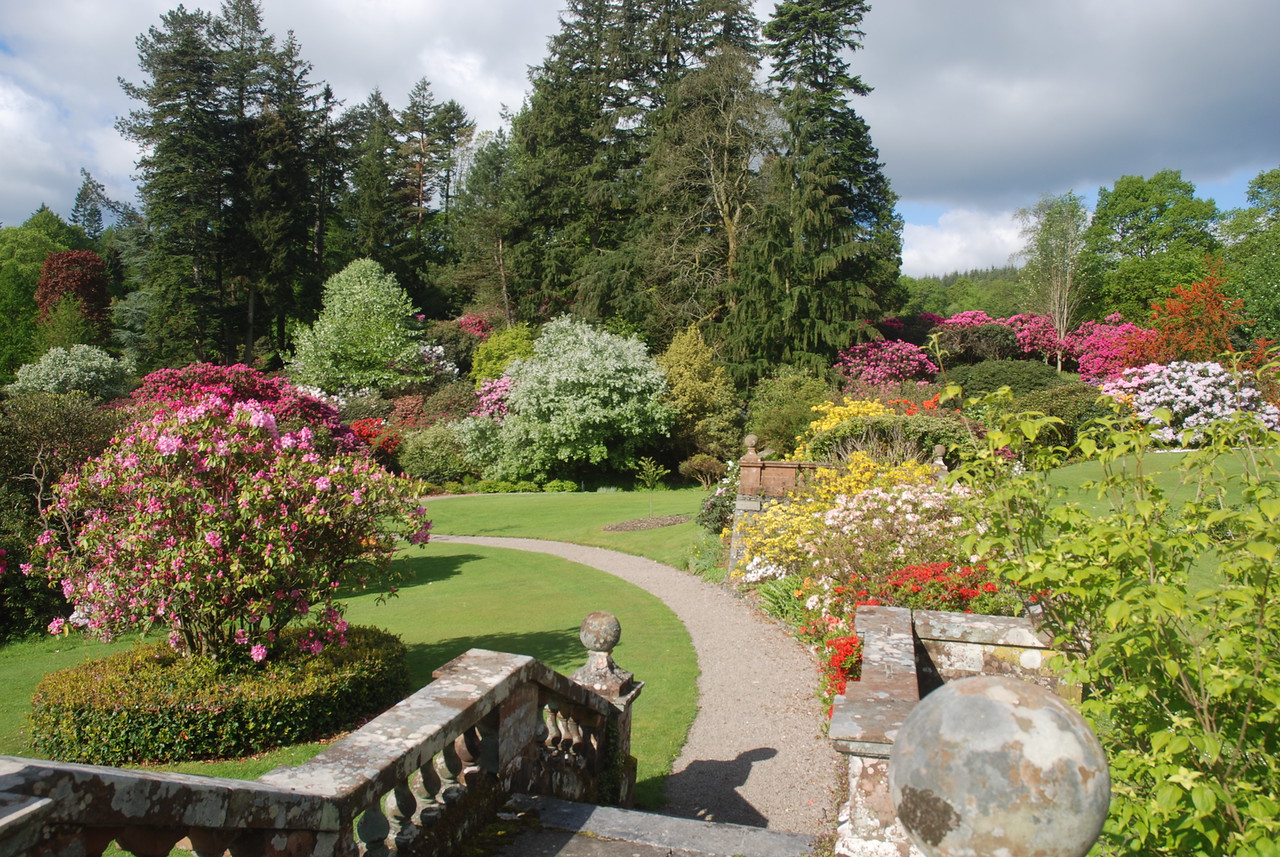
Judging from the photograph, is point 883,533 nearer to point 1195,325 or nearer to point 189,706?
point 189,706

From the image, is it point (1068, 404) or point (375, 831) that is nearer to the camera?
point (375, 831)

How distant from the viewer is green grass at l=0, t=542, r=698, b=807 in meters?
6.32

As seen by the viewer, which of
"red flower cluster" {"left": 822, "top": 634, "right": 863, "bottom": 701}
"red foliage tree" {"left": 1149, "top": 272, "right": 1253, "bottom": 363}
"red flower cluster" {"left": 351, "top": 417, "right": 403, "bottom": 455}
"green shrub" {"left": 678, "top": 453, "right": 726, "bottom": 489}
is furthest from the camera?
"red flower cluster" {"left": 351, "top": 417, "right": 403, "bottom": 455}

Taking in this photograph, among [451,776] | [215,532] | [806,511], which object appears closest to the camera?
[451,776]

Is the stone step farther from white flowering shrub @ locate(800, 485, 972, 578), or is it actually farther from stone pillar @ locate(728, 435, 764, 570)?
stone pillar @ locate(728, 435, 764, 570)

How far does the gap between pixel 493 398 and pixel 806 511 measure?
1868cm

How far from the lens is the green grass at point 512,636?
6.32 m

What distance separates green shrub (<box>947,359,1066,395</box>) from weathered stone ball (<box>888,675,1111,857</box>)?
27.3 metres

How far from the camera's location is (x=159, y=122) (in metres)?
33.6

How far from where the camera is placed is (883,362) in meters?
27.8

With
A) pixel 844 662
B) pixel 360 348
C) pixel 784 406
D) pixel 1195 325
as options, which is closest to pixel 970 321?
pixel 1195 325

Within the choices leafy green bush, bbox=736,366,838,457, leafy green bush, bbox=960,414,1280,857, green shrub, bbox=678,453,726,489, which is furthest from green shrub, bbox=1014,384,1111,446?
leafy green bush, bbox=960,414,1280,857

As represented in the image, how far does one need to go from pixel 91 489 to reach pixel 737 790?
231 inches

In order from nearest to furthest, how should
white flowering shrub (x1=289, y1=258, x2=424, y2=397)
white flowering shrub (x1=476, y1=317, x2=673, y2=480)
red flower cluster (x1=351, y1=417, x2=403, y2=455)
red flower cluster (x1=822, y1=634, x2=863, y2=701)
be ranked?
1. red flower cluster (x1=822, y1=634, x2=863, y2=701)
2. white flowering shrub (x1=476, y1=317, x2=673, y2=480)
3. red flower cluster (x1=351, y1=417, x2=403, y2=455)
4. white flowering shrub (x1=289, y1=258, x2=424, y2=397)
